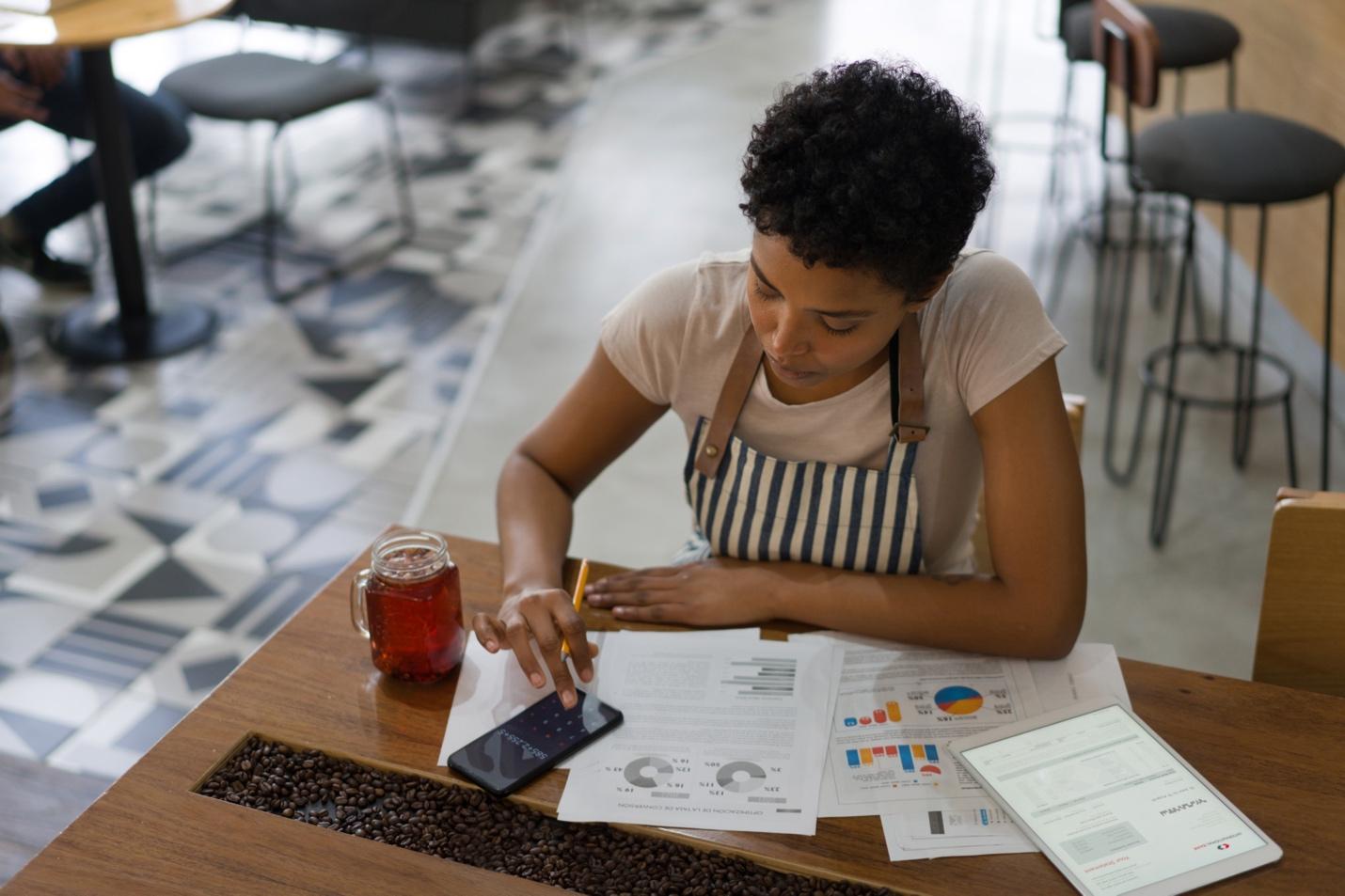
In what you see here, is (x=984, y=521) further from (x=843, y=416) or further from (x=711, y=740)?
(x=711, y=740)

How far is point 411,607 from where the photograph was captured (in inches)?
48.1

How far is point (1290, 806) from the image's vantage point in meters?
1.11

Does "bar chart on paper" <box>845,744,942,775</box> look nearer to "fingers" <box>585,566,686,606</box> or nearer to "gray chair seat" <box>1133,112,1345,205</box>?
"fingers" <box>585,566,686,606</box>

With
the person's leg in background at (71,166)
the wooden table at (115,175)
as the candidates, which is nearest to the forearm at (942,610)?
the wooden table at (115,175)

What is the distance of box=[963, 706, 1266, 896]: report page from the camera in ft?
3.45

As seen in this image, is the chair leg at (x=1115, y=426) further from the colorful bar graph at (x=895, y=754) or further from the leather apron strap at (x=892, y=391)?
the colorful bar graph at (x=895, y=754)

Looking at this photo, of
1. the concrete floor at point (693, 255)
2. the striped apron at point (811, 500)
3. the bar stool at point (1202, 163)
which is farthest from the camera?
the concrete floor at point (693, 255)

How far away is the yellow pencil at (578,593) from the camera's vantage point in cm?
128

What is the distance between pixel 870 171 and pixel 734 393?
1.20ft

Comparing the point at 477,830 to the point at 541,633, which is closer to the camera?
the point at 477,830

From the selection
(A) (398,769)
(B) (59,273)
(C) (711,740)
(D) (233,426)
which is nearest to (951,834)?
(C) (711,740)

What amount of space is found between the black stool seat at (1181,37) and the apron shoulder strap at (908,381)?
2181mm

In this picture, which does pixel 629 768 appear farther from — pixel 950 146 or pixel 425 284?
pixel 425 284

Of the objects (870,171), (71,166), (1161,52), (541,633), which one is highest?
(870,171)
